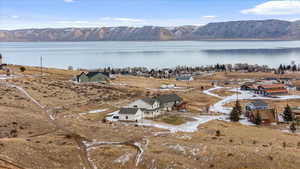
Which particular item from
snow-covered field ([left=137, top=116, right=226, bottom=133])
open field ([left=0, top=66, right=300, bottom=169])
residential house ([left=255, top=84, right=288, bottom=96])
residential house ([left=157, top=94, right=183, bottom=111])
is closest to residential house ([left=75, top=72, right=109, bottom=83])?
open field ([left=0, top=66, right=300, bottom=169])

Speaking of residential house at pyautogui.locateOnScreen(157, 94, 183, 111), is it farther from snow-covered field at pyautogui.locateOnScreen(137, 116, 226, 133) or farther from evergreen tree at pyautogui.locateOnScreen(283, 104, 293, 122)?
evergreen tree at pyautogui.locateOnScreen(283, 104, 293, 122)

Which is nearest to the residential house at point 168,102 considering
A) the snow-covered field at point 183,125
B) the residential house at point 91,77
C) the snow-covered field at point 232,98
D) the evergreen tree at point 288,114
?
the snow-covered field at point 183,125

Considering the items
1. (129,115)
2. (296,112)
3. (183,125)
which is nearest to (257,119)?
(183,125)

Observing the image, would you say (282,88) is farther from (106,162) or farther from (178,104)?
(106,162)

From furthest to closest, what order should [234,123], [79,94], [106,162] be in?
[79,94]
[234,123]
[106,162]

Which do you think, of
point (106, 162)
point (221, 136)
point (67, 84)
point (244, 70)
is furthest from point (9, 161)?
point (244, 70)


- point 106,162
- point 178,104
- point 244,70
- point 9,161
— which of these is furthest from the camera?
point 244,70

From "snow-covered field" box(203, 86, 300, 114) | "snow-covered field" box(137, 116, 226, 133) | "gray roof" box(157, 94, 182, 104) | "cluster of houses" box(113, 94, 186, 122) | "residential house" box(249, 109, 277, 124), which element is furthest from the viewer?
"snow-covered field" box(203, 86, 300, 114)
